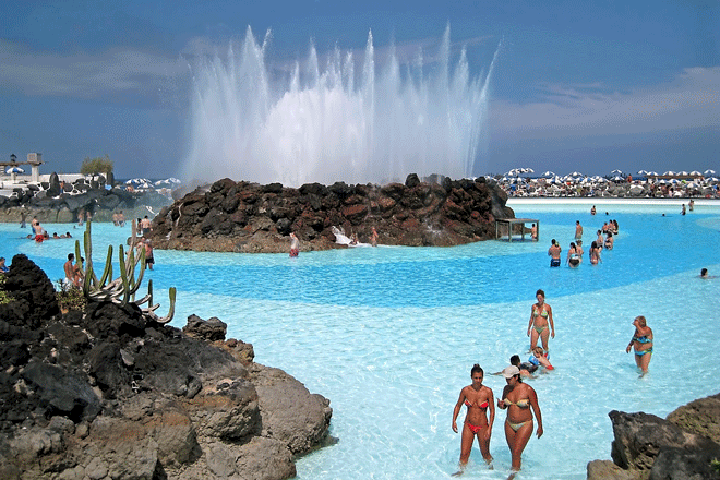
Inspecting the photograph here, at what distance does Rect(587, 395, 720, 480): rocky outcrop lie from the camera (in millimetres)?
4445

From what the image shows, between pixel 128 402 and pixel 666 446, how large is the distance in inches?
176

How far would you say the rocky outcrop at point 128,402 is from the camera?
506cm

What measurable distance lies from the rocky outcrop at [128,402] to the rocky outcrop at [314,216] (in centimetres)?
1665

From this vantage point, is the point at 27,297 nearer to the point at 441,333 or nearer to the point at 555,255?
the point at 441,333

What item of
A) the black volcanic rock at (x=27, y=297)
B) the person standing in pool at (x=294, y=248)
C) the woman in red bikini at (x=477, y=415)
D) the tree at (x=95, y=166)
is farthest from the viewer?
the tree at (x=95, y=166)

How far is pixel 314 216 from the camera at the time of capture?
25.6 meters

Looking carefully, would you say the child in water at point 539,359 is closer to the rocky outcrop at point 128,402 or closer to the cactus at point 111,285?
the rocky outcrop at point 128,402

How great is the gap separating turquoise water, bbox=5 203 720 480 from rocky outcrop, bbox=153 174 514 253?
5.42 feet

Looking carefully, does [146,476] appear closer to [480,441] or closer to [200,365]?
[200,365]

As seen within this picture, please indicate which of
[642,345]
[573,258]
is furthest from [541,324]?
[573,258]

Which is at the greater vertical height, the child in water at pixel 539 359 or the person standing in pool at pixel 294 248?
the person standing in pool at pixel 294 248

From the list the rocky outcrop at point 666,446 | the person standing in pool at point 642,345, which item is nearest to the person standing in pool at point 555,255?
the person standing in pool at point 642,345

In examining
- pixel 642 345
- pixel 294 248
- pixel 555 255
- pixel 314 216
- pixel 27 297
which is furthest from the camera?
pixel 314 216

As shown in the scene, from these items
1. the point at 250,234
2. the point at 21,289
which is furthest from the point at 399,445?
the point at 250,234
